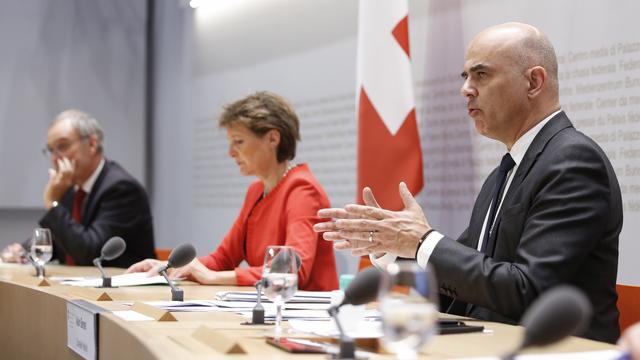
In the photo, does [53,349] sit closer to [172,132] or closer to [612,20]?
[612,20]

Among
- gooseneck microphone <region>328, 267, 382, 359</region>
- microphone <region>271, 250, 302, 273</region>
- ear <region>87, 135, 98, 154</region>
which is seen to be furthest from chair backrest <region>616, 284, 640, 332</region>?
ear <region>87, 135, 98, 154</region>

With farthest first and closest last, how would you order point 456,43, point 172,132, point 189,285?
point 172,132 < point 456,43 < point 189,285

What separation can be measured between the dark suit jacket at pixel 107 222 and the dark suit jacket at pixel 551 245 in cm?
262

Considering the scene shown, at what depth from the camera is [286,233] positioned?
11.5 feet

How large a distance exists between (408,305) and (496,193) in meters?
1.40

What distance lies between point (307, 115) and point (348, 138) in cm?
53

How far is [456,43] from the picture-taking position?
13.2ft

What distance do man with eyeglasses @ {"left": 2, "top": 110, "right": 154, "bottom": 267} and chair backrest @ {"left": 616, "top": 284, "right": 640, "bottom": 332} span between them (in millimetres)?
2772

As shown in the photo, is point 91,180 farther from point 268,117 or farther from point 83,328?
point 83,328

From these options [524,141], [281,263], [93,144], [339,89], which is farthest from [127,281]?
[339,89]

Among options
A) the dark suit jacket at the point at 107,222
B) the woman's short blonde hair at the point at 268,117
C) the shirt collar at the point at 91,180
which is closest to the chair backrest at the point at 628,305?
the woman's short blonde hair at the point at 268,117

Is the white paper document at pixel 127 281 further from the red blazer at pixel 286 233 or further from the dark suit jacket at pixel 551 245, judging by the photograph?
the dark suit jacket at pixel 551 245

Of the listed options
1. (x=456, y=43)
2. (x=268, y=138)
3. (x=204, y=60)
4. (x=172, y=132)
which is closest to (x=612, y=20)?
(x=456, y=43)

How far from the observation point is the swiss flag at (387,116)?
12.3 ft
